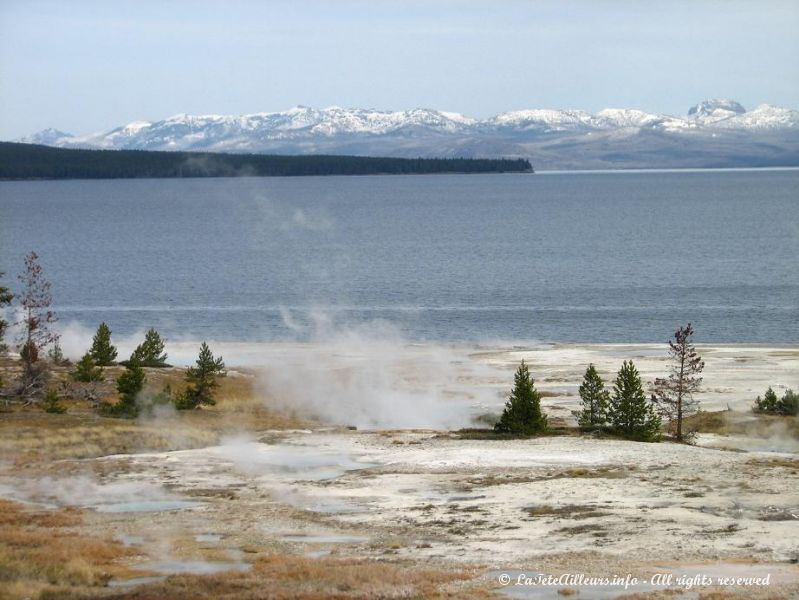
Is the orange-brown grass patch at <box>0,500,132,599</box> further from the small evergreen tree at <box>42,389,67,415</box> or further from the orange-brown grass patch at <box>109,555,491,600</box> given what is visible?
the small evergreen tree at <box>42,389,67,415</box>

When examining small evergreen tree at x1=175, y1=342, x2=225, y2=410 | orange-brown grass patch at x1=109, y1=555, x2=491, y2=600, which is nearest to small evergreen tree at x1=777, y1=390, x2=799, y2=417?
small evergreen tree at x1=175, y1=342, x2=225, y2=410

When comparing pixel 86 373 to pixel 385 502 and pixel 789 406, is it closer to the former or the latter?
pixel 385 502

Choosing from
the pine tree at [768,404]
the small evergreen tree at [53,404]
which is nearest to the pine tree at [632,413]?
the pine tree at [768,404]

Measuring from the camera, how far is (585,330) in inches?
4050

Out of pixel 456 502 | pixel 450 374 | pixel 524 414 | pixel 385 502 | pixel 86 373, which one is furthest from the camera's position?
pixel 450 374

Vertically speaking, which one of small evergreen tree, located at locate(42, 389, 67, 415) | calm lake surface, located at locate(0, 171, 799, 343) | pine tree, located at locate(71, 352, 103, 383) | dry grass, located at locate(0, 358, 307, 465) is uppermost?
calm lake surface, located at locate(0, 171, 799, 343)

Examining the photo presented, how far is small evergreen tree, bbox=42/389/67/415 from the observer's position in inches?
2422

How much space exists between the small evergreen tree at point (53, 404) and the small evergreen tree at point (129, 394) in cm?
226

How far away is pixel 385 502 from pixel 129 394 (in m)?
22.7

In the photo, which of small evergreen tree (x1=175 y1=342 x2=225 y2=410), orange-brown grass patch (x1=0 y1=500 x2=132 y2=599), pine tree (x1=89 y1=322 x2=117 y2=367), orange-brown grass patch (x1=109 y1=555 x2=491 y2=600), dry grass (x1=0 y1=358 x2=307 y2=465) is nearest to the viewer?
orange-brown grass patch (x1=109 y1=555 x2=491 y2=600)

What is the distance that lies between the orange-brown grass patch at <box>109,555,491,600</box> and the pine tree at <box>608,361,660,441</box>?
2503 cm

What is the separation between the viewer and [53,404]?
62.3 metres

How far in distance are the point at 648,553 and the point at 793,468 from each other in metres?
15.0

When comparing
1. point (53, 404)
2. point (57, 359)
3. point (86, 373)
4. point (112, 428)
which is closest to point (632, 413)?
point (112, 428)
